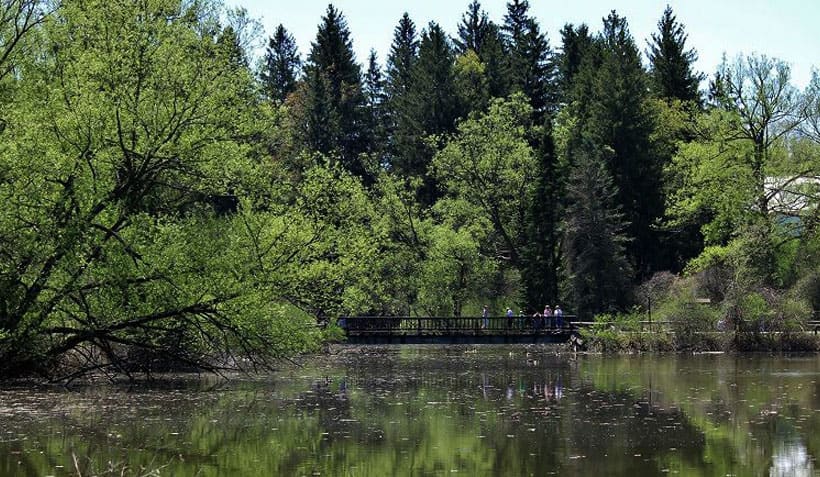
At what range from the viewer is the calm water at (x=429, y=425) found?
57.6ft

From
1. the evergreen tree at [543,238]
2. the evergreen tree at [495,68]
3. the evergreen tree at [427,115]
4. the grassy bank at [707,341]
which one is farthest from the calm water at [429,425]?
the evergreen tree at [495,68]

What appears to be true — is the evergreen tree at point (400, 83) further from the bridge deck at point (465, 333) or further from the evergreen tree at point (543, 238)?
the bridge deck at point (465, 333)

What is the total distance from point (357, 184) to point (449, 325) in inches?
355

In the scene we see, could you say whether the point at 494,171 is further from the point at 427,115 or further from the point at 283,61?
the point at 283,61

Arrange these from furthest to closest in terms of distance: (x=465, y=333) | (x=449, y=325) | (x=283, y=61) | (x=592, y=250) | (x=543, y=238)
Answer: (x=283, y=61)
(x=543, y=238)
(x=592, y=250)
(x=449, y=325)
(x=465, y=333)

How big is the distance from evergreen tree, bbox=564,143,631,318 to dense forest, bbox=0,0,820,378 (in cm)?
11

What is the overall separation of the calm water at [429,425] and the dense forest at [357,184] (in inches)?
103

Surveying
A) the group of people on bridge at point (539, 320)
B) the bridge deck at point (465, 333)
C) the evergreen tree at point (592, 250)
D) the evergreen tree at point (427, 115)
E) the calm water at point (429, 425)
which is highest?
the evergreen tree at point (427, 115)

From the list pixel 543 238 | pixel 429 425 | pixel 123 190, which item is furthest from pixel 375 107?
pixel 429 425

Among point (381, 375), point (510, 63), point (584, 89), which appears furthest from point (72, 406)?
point (510, 63)

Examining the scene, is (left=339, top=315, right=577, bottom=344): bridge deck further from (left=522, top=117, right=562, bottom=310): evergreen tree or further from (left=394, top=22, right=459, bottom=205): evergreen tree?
(left=394, top=22, right=459, bottom=205): evergreen tree

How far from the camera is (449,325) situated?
55.7 m

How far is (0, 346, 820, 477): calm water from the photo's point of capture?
17.5 metres

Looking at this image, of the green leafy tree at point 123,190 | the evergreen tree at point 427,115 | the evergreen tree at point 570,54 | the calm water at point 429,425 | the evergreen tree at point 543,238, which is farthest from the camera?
the evergreen tree at point 570,54
